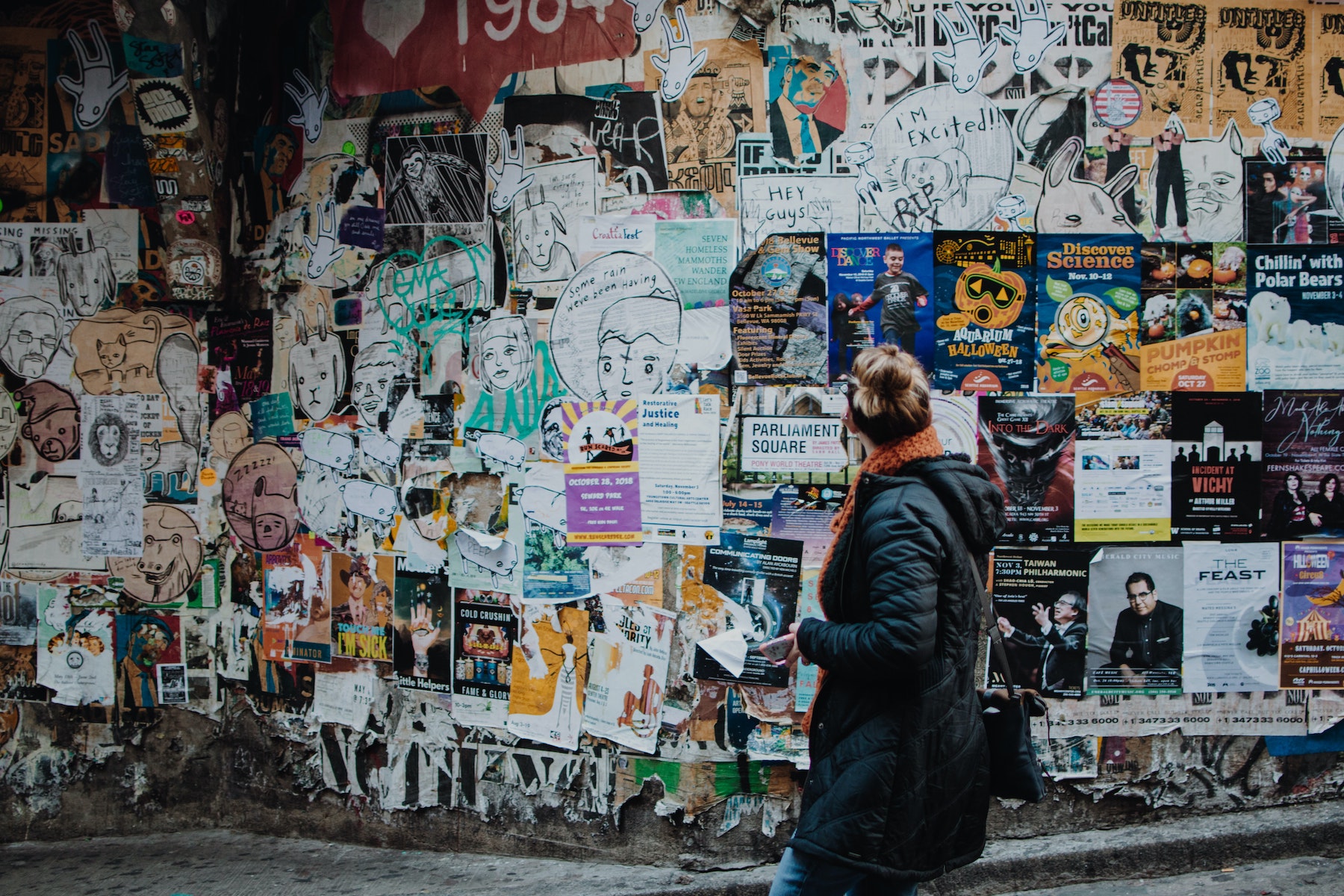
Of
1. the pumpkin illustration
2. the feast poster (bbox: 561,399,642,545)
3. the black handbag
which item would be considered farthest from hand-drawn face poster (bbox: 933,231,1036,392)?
the black handbag

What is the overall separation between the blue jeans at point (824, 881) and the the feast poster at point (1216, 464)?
2.17 meters

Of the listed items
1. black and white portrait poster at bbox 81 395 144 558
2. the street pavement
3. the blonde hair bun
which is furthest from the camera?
black and white portrait poster at bbox 81 395 144 558

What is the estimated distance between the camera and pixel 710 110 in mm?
3719

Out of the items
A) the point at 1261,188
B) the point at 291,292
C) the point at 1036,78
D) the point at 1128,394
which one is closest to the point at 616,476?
the point at 291,292

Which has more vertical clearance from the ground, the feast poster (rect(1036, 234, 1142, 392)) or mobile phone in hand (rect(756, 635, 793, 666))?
the feast poster (rect(1036, 234, 1142, 392))

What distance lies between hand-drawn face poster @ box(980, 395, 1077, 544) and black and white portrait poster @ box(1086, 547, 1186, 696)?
292 mm

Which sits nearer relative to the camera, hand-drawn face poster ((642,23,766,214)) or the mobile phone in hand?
the mobile phone in hand

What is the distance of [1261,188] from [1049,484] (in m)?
1.48

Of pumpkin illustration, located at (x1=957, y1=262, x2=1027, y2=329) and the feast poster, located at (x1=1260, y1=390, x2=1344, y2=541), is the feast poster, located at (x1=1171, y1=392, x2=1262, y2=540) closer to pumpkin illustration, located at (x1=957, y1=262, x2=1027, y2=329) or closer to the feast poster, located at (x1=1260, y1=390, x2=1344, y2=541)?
the feast poster, located at (x1=1260, y1=390, x2=1344, y2=541)

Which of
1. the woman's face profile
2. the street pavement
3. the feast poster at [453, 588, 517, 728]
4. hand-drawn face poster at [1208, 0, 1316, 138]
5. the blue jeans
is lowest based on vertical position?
the street pavement

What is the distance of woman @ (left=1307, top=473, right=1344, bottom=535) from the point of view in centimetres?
375

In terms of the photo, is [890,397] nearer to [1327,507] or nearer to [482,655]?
[482,655]

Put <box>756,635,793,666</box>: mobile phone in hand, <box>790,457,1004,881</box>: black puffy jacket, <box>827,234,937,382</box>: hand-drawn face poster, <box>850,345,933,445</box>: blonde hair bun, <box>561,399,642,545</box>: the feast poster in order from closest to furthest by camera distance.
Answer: <box>790,457,1004,881</box>: black puffy jacket
<box>850,345,933,445</box>: blonde hair bun
<box>756,635,793,666</box>: mobile phone in hand
<box>827,234,937,382</box>: hand-drawn face poster
<box>561,399,642,545</box>: the feast poster

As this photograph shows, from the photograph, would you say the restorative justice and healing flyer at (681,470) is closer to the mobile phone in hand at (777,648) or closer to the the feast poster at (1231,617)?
the mobile phone in hand at (777,648)
